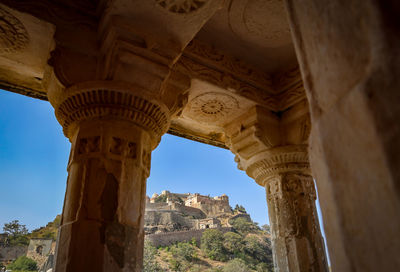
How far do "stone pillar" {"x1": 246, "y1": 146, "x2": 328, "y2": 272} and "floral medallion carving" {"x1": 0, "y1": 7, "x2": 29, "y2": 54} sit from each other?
123 inches

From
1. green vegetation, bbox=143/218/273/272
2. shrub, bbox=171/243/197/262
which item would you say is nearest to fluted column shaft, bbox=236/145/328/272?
green vegetation, bbox=143/218/273/272

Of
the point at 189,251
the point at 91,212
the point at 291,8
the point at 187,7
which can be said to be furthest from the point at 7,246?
the point at 189,251

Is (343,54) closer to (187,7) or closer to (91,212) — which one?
(91,212)

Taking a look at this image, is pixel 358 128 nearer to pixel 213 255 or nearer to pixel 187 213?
pixel 213 255

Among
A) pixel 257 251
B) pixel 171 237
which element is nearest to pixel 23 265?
pixel 257 251

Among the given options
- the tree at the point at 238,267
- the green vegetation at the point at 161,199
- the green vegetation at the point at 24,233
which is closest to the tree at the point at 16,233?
the green vegetation at the point at 24,233

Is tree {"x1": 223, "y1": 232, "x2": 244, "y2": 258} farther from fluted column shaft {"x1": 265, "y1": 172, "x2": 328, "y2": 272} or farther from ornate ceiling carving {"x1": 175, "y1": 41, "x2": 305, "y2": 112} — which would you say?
ornate ceiling carving {"x1": 175, "y1": 41, "x2": 305, "y2": 112}

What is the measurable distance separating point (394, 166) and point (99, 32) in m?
2.98

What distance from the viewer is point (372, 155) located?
1.63ft

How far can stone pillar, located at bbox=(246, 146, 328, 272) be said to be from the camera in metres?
3.63

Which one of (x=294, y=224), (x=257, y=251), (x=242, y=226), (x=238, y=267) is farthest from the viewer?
(x=242, y=226)

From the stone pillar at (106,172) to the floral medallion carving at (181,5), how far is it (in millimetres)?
793

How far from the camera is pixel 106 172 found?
2414 millimetres

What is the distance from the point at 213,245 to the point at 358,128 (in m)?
34.3
